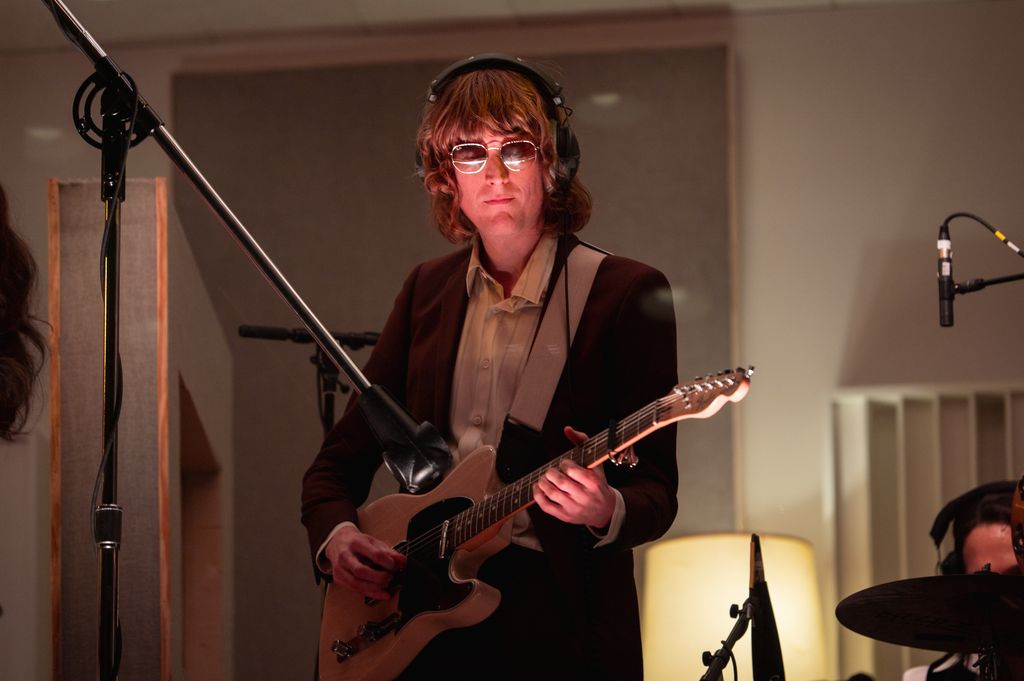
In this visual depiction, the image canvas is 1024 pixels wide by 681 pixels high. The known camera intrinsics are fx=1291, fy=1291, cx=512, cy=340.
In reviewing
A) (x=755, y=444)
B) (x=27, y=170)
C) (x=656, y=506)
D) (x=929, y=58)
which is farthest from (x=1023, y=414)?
(x=27, y=170)

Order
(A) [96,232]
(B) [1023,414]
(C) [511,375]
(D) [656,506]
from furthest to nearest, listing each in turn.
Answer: (B) [1023,414] → (A) [96,232] → (C) [511,375] → (D) [656,506]

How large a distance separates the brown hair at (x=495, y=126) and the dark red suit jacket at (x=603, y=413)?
4.9 inches

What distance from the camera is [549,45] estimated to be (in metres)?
4.32

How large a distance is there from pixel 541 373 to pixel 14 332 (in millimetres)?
1045

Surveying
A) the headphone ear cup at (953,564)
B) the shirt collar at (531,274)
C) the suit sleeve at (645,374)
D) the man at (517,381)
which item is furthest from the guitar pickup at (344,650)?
the headphone ear cup at (953,564)

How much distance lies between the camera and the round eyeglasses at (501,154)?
214 cm

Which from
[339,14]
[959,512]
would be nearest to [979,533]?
[959,512]

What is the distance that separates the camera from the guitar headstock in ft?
6.04

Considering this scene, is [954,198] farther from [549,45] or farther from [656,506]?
[656,506]

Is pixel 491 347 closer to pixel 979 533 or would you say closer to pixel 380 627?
pixel 380 627

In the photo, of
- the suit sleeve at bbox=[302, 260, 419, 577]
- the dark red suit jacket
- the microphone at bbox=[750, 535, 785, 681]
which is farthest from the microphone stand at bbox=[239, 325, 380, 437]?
the microphone at bbox=[750, 535, 785, 681]

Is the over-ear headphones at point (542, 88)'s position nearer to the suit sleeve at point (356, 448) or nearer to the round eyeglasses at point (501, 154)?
the round eyeglasses at point (501, 154)

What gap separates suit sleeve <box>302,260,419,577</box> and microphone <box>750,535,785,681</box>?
0.76 meters

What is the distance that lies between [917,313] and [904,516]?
0.66 meters
